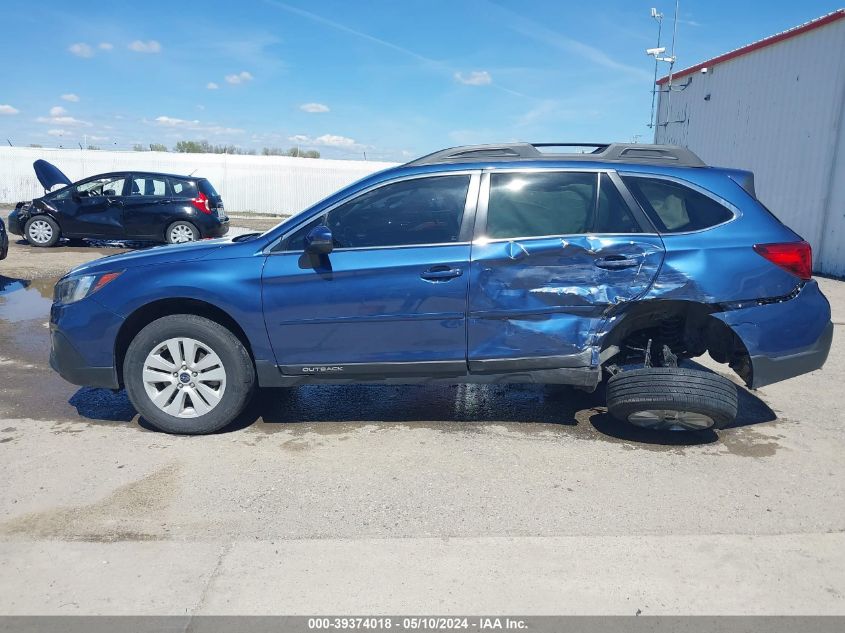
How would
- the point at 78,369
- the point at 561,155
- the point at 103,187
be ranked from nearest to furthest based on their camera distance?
the point at 78,369, the point at 561,155, the point at 103,187

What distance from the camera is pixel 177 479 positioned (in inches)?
149

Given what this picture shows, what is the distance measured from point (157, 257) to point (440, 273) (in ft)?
6.29

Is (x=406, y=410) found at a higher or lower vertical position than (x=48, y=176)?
lower

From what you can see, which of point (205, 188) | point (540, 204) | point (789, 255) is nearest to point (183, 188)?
point (205, 188)

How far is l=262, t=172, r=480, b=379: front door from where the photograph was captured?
416cm

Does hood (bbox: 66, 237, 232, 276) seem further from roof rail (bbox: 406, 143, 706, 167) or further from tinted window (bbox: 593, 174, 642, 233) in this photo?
tinted window (bbox: 593, 174, 642, 233)


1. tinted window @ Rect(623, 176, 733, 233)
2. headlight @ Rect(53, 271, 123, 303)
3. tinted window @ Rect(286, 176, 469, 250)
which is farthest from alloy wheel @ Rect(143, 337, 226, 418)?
tinted window @ Rect(623, 176, 733, 233)

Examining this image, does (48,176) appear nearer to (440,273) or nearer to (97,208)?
(97,208)

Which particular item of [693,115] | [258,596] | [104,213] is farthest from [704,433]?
[693,115]

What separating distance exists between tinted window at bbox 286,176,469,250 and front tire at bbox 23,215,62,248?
11.9 metres

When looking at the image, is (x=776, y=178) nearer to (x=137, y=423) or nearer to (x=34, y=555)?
(x=137, y=423)

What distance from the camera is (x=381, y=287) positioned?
416 cm

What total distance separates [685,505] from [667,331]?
1423mm

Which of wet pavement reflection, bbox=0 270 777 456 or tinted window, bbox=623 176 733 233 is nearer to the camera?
tinted window, bbox=623 176 733 233
